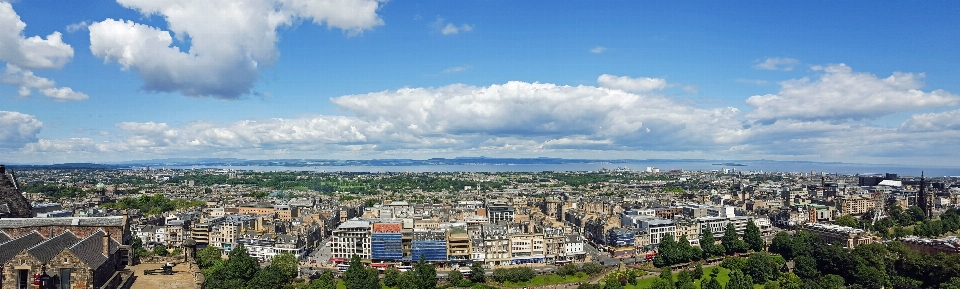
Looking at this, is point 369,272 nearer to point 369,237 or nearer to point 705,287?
point 369,237

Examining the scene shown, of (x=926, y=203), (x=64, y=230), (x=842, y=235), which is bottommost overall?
(x=842, y=235)

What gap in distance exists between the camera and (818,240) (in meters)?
70.1

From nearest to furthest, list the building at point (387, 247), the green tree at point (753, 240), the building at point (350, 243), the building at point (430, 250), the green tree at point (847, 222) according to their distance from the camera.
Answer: the building at point (430, 250)
the building at point (387, 247)
the building at point (350, 243)
the green tree at point (753, 240)
the green tree at point (847, 222)

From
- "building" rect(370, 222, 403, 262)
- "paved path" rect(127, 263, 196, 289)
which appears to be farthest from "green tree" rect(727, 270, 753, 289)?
"paved path" rect(127, 263, 196, 289)

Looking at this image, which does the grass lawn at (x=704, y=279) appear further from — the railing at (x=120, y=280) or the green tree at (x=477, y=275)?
the railing at (x=120, y=280)

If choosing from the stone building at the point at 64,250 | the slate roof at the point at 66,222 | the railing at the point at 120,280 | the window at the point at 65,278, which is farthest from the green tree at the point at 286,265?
the window at the point at 65,278

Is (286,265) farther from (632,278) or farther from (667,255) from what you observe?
(667,255)

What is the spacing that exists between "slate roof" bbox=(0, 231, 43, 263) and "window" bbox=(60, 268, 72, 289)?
8.88 ft

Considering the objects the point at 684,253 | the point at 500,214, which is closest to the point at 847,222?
the point at 684,253

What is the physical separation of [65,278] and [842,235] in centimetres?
7705

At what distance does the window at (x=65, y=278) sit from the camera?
2972 cm

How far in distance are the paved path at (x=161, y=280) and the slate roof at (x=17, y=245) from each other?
5482mm

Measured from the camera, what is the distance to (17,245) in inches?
1280

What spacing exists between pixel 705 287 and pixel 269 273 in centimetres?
3418
